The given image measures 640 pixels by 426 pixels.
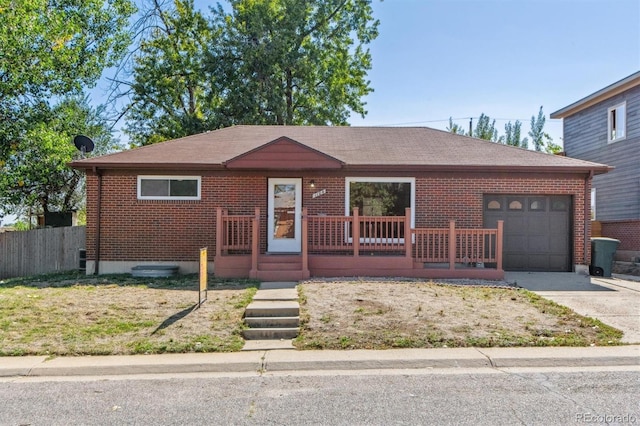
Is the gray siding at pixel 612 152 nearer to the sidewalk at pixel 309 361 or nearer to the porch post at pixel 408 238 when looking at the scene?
the porch post at pixel 408 238

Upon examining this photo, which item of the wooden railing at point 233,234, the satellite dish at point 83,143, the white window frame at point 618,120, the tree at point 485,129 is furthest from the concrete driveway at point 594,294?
the tree at point 485,129

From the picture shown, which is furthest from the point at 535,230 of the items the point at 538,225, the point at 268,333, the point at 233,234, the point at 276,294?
the point at 268,333

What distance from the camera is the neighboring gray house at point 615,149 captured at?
15.7 meters

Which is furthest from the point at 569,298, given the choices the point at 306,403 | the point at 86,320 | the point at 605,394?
the point at 86,320

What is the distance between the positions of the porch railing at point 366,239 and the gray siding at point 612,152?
9173mm

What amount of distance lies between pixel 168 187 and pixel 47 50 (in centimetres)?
857

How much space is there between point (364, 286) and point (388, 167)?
3627mm

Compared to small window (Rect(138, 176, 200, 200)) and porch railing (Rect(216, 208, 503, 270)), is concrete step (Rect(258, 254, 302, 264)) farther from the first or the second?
small window (Rect(138, 176, 200, 200))

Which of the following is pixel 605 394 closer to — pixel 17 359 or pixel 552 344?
pixel 552 344

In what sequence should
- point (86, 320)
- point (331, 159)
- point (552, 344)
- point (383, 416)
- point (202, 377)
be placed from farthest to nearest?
point (331, 159), point (86, 320), point (552, 344), point (202, 377), point (383, 416)

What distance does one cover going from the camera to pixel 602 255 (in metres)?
12.2

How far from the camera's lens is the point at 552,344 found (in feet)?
19.6

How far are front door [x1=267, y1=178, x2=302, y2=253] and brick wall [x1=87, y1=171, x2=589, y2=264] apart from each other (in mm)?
198

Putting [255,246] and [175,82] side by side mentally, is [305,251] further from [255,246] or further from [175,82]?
[175,82]
